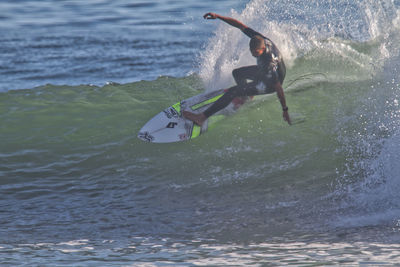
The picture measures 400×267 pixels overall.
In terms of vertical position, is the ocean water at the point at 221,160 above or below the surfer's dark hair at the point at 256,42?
below

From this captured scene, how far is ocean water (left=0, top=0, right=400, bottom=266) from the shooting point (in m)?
5.30

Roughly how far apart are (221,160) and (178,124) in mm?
856

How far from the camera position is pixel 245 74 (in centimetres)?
816

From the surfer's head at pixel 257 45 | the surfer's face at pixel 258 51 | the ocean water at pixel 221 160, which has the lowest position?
the ocean water at pixel 221 160

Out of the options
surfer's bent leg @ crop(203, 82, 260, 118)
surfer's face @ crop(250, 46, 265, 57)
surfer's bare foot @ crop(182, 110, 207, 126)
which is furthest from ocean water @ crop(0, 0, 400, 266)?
surfer's face @ crop(250, 46, 265, 57)

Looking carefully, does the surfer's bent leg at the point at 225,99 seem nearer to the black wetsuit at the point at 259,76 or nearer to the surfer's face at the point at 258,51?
the black wetsuit at the point at 259,76

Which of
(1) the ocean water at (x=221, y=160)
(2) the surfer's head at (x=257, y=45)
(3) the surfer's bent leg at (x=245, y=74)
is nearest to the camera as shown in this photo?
(1) the ocean water at (x=221, y=160)

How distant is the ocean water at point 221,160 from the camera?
530cm

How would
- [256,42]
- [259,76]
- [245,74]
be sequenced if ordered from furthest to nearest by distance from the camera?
[245,74] → [259,76] → [256,42]

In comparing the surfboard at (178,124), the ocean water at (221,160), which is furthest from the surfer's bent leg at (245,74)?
the ocean water at (221,160)

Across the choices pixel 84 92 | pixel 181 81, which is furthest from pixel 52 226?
pixel 181 81

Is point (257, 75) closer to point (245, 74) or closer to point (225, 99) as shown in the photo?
point (245, 74)

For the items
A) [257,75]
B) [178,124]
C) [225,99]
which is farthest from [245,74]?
[178,124]

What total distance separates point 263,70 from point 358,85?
333cm
